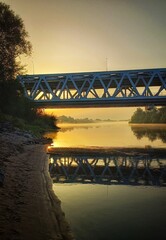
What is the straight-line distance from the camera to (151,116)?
155 m

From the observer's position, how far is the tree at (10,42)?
33.5 meters

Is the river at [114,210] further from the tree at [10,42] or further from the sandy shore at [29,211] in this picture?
the tree at [10,42]

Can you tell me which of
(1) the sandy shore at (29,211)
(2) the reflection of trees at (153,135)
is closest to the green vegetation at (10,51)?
(2) the reflection of trees at (153,135)

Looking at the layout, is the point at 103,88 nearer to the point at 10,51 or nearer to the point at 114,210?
the point at 10,51

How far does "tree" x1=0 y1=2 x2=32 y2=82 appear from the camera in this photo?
33500 millimetres

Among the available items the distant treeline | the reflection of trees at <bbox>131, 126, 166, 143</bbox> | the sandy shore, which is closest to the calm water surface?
the reflection of trees at <bbox>131, 126, 166, 143</bbox>

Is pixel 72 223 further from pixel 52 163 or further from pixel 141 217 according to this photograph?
pixel 52 163

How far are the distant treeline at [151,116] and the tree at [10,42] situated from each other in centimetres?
9655

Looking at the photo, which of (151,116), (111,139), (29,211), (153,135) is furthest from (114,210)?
(151,116)

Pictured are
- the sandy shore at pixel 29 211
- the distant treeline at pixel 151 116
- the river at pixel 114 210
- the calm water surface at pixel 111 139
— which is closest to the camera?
the sandy shore at pixel 29 211

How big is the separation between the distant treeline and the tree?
317 feet

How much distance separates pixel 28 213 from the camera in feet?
19.4

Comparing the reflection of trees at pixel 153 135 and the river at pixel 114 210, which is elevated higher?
the reflection of trees at pixel 153 135

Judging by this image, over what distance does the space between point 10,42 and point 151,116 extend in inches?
5096
